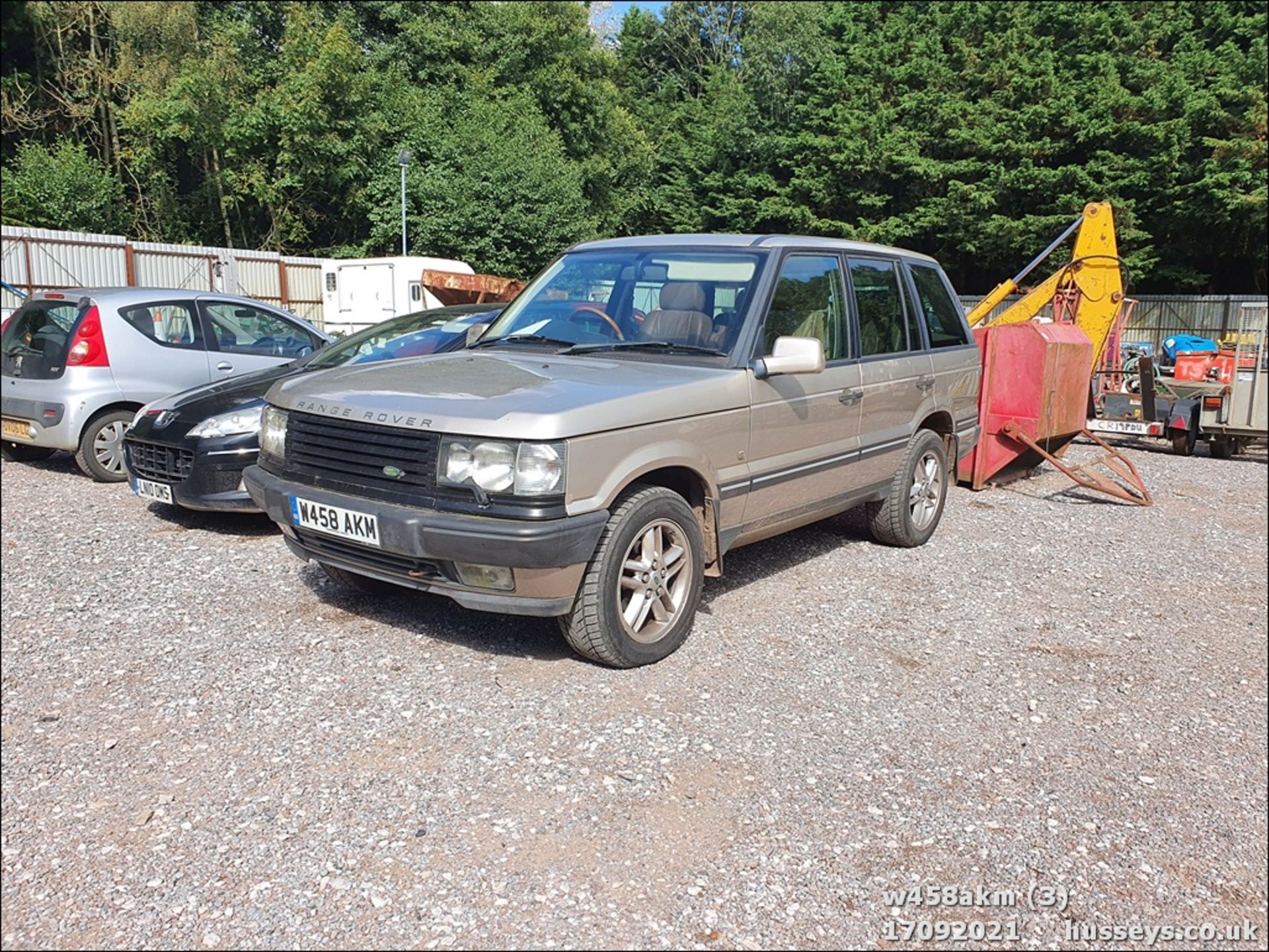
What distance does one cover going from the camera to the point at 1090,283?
11555 millimetres

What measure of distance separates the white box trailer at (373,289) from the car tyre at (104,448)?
45.8 feet

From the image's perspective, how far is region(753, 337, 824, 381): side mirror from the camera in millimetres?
4539

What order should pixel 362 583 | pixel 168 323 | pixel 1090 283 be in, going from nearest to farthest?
pixel 362 583 → pixel 168 323 → pixel 1090 283

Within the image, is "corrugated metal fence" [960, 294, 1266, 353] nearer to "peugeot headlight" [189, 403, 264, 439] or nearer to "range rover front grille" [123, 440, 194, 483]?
"peugeot headlight" [189, 403, 264, 439]

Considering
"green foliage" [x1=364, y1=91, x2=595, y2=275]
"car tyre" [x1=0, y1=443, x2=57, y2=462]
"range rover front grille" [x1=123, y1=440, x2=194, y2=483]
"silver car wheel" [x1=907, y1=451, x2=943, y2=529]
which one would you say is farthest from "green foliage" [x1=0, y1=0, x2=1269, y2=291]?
"range rover front grille" [x1=123, y1=440, x2=194, y2=483]

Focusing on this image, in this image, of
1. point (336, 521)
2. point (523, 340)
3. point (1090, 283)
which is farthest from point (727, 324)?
point (1090, 283)

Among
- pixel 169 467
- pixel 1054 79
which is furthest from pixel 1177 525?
pixel 1054 79

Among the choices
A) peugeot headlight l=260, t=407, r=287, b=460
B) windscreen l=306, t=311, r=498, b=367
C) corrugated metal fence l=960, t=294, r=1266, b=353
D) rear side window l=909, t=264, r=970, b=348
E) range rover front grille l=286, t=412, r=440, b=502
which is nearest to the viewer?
range rover front grille l=286, t=412, r=440, b=502

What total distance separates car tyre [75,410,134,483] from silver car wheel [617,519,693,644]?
17.1ft

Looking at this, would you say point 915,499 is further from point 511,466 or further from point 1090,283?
point 1090,283

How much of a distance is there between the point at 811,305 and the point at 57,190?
88.8 feet

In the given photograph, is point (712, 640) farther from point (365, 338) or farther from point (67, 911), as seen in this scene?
point (365, 338)

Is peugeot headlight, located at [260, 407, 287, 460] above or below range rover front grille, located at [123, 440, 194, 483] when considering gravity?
above

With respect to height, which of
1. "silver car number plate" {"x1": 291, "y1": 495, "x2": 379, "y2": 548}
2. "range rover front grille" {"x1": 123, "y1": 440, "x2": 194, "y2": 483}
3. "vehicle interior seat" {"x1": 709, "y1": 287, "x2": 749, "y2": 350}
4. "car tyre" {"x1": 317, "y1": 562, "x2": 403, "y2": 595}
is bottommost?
"car tyre" {"x1": 317, "y1": 562, "x2": 403, "y2": 595}
